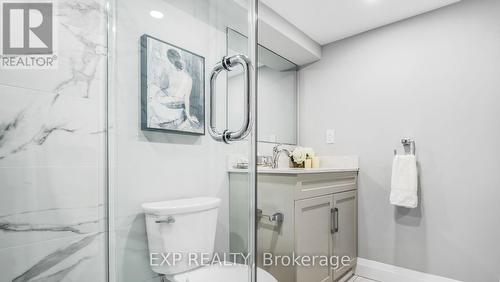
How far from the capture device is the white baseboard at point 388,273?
193cm

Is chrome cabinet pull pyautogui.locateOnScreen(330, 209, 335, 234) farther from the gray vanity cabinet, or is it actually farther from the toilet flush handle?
the toilet flush handle

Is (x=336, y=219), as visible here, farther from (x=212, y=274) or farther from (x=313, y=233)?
(x=212, y=274)

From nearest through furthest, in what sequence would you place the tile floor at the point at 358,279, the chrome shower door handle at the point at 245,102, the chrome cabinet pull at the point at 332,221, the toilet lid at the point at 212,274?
the chrome shower door handle at the point at 245,102 < the toilet lid at the point at 212,274 < the chrome cabinet pull at the point at 332,221 < the tile floor at the point at 358,279

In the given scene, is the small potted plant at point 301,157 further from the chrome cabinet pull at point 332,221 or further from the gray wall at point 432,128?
the chrome cabinet pull at point 332,221

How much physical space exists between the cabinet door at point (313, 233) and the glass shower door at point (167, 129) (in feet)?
2.18

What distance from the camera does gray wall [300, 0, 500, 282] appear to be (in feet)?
5.74

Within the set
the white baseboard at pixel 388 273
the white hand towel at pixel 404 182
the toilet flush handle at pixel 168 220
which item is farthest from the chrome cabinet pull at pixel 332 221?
the toilet flush handle at pixel 168 220

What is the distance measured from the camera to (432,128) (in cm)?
196

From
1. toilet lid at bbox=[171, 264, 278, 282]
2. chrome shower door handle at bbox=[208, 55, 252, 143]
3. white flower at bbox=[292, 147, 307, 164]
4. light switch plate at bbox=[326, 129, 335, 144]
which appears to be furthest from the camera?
light switch plate at bbox=[326, 129, 335, 144]

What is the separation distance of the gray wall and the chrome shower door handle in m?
1.71

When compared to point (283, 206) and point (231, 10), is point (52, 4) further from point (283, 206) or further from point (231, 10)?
point (283, 206)

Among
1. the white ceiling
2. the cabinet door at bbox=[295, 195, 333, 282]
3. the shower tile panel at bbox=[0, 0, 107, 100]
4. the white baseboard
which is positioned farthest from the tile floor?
the shower tile panel at bbox=[0, 0, 107, 100]

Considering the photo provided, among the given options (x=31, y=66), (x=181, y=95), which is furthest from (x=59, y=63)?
(x=181, y=95)

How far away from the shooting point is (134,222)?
1119 mm
